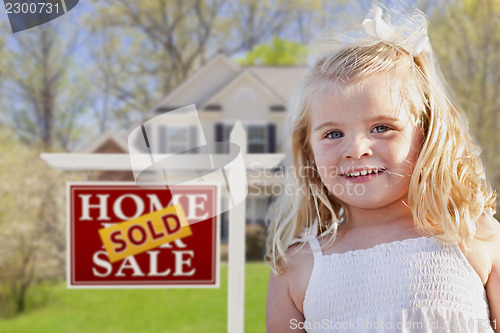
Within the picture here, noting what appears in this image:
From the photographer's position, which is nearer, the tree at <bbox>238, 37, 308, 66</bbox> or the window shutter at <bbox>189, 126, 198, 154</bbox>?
the window shutter at <bbox>189, 126, 198, 154</bbox>

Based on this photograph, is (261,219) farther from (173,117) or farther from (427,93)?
(427,93)

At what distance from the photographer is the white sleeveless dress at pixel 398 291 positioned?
70 cm

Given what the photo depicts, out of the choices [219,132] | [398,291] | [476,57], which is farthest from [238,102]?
[398,291]

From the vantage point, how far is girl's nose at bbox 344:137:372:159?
715 millimetres

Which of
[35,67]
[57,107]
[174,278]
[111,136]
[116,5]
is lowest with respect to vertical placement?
[174,278]

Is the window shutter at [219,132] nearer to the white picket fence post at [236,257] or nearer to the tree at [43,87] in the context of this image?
the tree at [43,87]

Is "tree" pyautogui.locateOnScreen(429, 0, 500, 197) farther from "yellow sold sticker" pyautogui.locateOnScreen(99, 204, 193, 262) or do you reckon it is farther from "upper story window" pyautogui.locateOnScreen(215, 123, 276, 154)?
"yellow sold sticker" pyautogui.locateOnScreen(99, 204, 193, 262)

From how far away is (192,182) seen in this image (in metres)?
1.52

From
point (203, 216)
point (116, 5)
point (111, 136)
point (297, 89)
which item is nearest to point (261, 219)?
point (111, 136)

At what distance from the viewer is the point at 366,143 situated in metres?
0.72

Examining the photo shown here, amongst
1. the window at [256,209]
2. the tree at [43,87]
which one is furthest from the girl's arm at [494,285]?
the tree at [43,87]

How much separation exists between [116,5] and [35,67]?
0.92 m

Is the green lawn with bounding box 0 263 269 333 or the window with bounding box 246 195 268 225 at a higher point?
the window with bounding box 246 195 268 225

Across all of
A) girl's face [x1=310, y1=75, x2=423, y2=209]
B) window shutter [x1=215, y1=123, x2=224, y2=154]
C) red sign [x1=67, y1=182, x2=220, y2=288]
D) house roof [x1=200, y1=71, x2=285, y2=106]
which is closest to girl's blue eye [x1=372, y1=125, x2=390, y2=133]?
girl's face [x1=310, y1=75, x2=423, y2=209]
